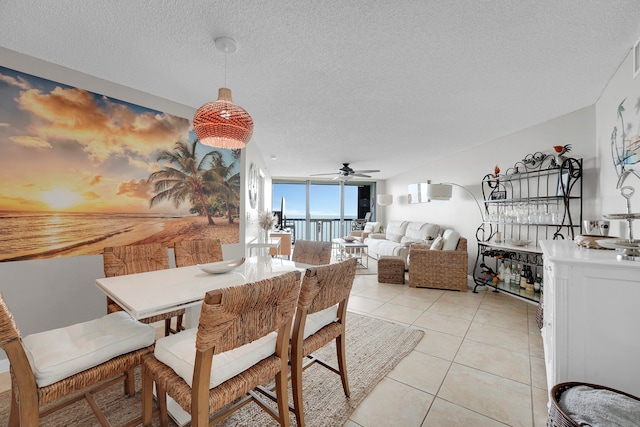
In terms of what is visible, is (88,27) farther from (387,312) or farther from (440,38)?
(387,312)

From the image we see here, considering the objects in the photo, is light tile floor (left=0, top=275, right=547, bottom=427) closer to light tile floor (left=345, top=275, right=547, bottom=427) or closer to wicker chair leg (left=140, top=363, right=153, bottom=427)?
light tile floor (left=345, top=275, right=547, bottom=427)

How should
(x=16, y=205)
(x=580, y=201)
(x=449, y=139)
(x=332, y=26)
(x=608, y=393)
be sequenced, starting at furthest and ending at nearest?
(x=449, y=139) < (x=580, y=201) < (x=16, y=205) < (x=332, y=26) < (x=608, y=393)

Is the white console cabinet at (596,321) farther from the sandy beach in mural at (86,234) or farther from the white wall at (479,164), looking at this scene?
the sandy beach in mural at (86,234)

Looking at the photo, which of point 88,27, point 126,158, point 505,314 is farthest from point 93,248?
point 505,314

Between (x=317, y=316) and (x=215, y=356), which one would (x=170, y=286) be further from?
(x=317, y=316)

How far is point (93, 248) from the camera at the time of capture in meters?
2.40

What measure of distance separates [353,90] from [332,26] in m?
0.93

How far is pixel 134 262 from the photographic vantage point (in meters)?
2.03

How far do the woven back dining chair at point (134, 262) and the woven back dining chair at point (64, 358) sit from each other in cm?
37

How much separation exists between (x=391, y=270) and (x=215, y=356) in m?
3.74

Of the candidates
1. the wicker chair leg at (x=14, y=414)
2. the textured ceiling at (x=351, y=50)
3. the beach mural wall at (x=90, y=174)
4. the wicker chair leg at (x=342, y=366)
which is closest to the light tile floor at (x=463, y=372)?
the wicker chair leg at (x=342, y=366)

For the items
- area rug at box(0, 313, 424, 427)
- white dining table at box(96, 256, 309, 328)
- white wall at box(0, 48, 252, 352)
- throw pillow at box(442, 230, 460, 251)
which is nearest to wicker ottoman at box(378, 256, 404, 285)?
throw pillow at box(442, 230, 460, 251)

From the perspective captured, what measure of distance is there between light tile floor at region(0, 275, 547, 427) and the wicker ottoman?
0.96 m

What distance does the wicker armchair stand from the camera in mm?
4082
